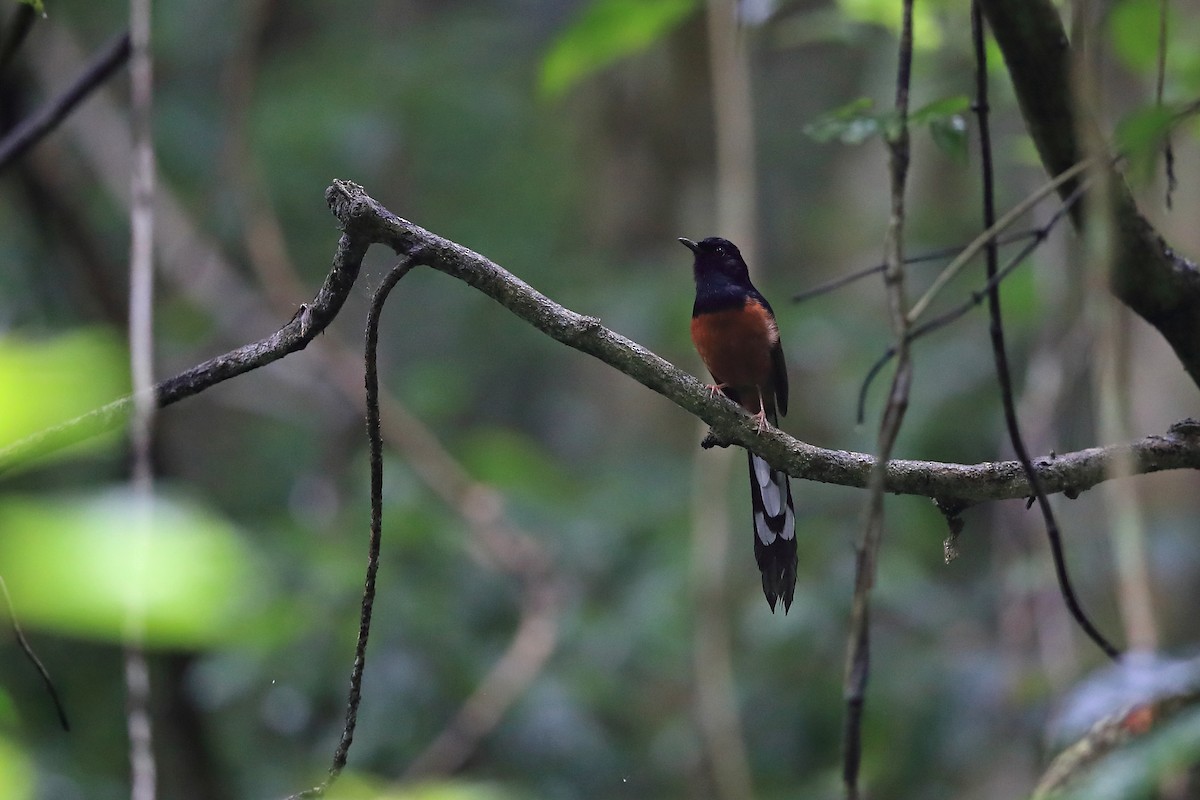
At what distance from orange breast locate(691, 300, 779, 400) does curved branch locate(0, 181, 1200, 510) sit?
1.90m

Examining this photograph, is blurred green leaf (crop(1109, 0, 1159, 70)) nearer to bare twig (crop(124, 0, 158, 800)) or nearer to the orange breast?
the orange breast

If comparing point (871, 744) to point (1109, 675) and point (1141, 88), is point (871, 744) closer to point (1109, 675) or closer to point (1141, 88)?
point (1109, 675)

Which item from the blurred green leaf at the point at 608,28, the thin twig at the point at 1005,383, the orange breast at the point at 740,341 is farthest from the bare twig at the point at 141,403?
the orange breast at the point at 740,341

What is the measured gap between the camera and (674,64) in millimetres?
9305

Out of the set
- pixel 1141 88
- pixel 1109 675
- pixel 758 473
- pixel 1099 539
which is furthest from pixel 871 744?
pixel 1141 88

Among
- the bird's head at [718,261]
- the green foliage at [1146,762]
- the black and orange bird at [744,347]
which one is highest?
the bird's head at [718,261]

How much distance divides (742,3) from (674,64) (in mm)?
6678

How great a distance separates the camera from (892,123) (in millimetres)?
2152

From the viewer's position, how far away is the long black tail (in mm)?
3217

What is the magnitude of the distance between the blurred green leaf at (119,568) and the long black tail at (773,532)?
6.87 feet

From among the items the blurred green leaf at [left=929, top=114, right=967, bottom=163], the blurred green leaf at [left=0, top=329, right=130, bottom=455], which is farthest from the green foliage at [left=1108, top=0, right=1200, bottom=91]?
the blurred green leaf at [left=0, top=329, right=130, bottom=455]

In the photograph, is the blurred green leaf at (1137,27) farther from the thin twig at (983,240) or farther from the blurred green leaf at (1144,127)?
the blurred green leaf at (1144,127)

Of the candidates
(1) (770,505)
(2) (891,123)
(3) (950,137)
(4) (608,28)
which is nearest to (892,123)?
(2) (891,123)

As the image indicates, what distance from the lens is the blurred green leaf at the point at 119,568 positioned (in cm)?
90
